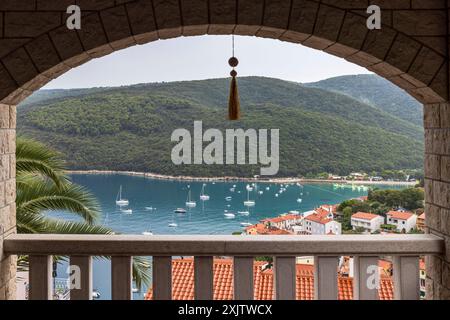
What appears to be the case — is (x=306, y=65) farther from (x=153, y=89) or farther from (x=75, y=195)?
(x=75, y=195)

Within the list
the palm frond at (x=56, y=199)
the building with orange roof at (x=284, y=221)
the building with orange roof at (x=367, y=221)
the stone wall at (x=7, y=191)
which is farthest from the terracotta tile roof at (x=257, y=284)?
the palm frond at (x=56, y=199)

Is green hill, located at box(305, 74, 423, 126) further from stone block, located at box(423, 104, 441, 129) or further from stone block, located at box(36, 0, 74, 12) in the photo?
stone block, located at box(36, 0, 74, 12)

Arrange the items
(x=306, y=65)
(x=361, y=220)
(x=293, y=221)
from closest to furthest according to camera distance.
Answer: (x=361, y=220), (x=293, y=221), (x=306, y=65)

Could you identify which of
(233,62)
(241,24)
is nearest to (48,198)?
(233,62)

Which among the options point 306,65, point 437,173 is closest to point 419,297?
point 437,173

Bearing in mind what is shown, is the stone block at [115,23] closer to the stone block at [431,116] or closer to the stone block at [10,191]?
the stone block at [10,191]
